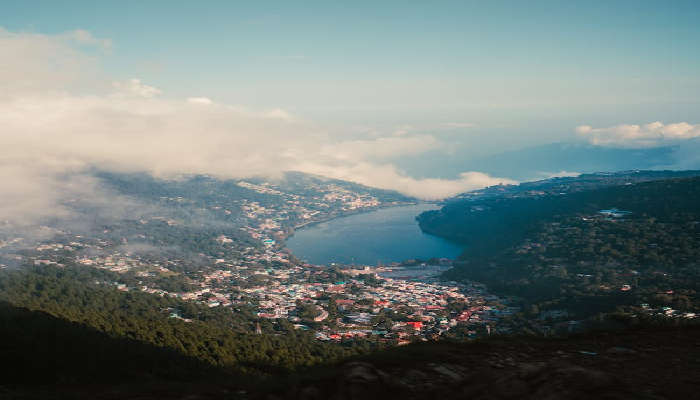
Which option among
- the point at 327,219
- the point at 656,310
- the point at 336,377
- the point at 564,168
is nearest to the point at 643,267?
the point at 656,310

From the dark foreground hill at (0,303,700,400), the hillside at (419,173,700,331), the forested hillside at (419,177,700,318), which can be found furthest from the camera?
the forested hillside at (419,177,700,318)

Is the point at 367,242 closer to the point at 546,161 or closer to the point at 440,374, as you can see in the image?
the point at 440,374

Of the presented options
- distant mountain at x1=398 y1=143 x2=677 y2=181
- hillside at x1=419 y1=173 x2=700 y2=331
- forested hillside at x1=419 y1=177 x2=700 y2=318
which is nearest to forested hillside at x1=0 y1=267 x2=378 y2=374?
hillside at x1=419 y1=173 x2=700 y2=331

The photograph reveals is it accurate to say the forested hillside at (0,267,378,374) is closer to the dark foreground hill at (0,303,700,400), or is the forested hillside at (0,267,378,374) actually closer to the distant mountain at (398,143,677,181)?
the dark foreground hill at (0,303,700,400)

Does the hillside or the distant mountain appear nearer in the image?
the hillside

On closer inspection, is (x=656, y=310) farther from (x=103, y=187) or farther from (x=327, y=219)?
(x=103, y=187)

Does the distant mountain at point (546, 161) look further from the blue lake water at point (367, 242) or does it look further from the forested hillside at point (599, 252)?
the forested hillside at point (599, 252)

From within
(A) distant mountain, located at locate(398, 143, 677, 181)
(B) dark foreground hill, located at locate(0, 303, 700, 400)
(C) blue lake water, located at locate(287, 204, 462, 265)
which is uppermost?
(A) distant mountain, located at locate(398, 143, 677, 181)
